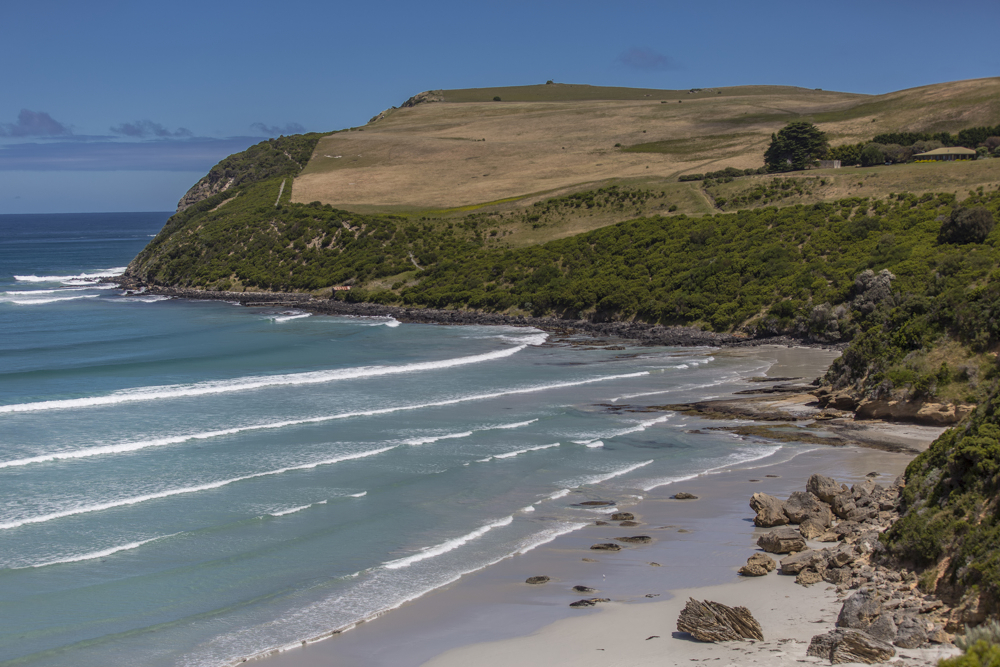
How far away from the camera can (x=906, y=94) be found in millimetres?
97625

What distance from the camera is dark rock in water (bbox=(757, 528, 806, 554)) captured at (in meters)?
13.5

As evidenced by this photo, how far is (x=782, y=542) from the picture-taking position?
13.5 m

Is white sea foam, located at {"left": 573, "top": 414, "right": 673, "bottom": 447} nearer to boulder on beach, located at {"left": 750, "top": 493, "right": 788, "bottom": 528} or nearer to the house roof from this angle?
boulder on beach, located at {"left": 750, "top": 493, "right": 788, "bottom": 528}

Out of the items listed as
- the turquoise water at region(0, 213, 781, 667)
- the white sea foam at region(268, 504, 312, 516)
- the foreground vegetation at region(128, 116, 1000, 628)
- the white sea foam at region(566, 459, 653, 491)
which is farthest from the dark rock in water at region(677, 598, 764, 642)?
the white sea foam at region(268, 504, 312, 516)

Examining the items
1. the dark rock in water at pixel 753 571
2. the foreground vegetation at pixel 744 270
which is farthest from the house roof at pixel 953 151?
the dark rock in water at pixel 753 571

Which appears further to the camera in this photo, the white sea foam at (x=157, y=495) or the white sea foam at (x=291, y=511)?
the white sea foam at (x=291, y=511)

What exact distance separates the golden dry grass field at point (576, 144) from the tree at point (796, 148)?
2581mm

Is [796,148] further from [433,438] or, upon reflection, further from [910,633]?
[910,633]

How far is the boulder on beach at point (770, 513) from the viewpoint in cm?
1517

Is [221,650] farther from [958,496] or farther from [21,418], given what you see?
[21,418]

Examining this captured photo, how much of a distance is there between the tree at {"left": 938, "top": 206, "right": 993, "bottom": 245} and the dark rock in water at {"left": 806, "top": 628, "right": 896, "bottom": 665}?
39651mm

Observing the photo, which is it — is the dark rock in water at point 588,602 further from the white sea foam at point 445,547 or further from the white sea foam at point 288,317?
the white sea foam at point 288,317

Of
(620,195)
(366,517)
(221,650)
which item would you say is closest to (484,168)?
(620,195)

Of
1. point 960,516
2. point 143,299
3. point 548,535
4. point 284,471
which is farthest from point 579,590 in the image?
point 143,299
